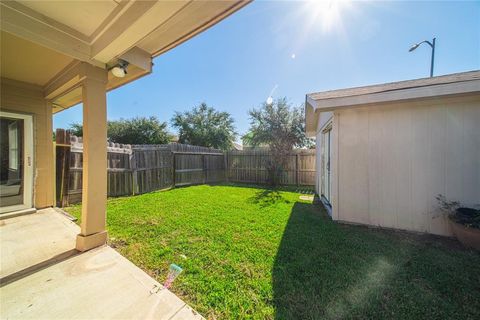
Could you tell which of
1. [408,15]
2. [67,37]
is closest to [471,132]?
[408,15]

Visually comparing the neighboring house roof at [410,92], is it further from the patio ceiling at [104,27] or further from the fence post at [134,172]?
the fence post at [134,172]

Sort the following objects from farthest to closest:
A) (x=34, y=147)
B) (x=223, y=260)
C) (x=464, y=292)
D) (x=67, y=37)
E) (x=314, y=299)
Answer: (x=34, y=147)
(x=223, y=260)
(x=67, y=37)
(x=464, y=292)
(x=314, y=299)

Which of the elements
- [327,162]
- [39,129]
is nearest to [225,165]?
[327,162]

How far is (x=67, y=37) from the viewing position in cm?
226

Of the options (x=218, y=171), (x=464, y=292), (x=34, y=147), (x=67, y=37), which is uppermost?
(x=67, y=37)

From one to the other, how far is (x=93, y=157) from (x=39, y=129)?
10.9ft

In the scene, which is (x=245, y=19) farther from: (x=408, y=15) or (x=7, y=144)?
(x=7, y=144)

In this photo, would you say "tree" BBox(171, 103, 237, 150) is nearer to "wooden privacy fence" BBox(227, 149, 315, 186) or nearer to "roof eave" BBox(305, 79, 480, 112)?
"wooden privacy fence" BBox(227, 149, 315, 186)

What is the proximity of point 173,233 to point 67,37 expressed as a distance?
3.17 meters

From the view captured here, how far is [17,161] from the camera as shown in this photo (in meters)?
4.27

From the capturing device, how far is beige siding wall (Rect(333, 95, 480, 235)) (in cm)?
328

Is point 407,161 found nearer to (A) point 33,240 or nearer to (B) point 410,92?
(B) point 410,92

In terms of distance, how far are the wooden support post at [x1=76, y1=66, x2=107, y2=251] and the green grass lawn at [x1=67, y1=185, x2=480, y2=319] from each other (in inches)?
15.7

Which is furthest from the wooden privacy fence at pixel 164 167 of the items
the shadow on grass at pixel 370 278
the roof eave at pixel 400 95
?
the shadow on grass at pixel 370 278
